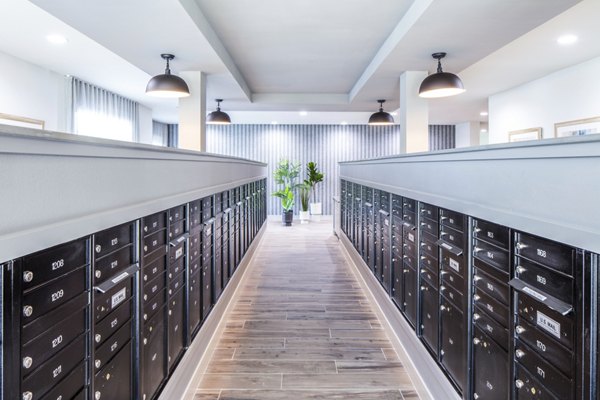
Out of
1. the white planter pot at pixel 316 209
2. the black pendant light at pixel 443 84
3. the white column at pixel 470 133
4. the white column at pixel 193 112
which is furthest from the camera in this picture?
the white planter pot at pixel 316 209

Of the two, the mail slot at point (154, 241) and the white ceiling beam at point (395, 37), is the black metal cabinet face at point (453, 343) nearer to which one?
the mail slot at point (154, 241)

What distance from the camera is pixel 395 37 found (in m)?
3.16

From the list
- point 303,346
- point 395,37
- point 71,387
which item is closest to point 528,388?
point 71,387

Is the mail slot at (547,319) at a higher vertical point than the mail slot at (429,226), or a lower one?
lower

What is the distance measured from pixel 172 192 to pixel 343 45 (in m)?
2.64

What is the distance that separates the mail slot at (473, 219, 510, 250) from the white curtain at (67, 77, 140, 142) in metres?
5.42

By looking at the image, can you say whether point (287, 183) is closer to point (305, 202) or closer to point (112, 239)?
point (305, 202)

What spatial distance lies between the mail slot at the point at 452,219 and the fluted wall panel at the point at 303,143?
24.9ft

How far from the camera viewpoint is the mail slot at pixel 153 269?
1.34 metres

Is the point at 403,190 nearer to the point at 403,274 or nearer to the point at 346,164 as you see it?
the point at 403,274

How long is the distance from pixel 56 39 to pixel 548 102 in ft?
18.8

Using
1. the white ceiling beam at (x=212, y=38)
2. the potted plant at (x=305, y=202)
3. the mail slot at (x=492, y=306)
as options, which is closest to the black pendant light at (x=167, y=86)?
the white ceiling beam at (x=212, y=38)

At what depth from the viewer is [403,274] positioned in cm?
233

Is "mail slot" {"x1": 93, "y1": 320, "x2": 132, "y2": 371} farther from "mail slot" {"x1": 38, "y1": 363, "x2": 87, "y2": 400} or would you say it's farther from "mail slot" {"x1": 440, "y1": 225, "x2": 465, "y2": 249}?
"mail slot" {"x1": 440, "y1": 225, "x2": 465, "y2": 249}
